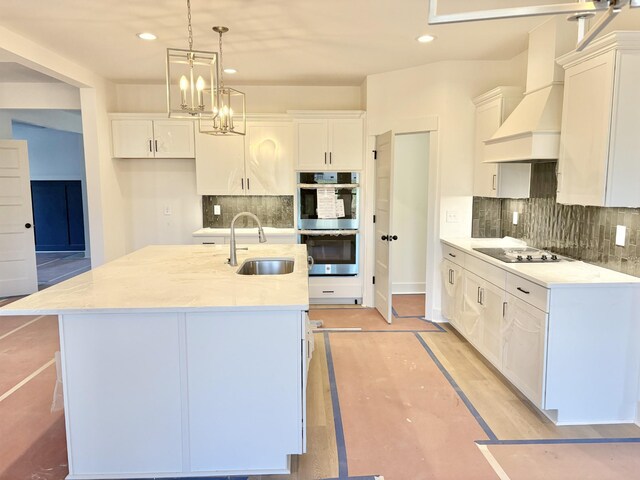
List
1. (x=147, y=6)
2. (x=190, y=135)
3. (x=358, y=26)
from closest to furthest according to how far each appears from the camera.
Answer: (x=147, y=6), (x=358, y=26), (x=190, y=135)

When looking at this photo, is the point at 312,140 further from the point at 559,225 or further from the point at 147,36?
the point at 559,225

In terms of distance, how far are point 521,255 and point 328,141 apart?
97.9 inches

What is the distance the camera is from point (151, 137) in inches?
198

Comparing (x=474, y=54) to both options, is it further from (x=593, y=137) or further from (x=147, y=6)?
(x=147, y=6)

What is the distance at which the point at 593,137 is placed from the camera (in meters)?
2.57

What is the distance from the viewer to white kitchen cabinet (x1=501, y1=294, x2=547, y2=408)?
260cm

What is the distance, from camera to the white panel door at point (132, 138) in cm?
501

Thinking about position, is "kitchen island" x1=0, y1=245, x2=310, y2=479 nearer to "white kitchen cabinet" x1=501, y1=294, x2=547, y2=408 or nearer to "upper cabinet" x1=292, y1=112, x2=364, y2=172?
"white kitchen cabinet" x1=501, y1=294, x2=547, y2=408

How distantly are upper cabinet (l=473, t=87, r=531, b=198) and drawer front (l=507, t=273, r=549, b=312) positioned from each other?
113cm

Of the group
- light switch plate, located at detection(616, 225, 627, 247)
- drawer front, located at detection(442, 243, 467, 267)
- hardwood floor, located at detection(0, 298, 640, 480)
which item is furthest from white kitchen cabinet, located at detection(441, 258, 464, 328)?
light switch plate, located at detection(616, 225, 627, 247)

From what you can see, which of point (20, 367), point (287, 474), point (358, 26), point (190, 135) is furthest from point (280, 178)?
point (287, 474)

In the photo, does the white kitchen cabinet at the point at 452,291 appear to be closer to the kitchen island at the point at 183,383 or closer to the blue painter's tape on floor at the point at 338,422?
the blue painter's tape on floor at the point at 338,422

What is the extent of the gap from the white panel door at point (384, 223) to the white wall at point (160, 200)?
2.24 meters

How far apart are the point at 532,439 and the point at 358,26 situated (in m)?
3.00
